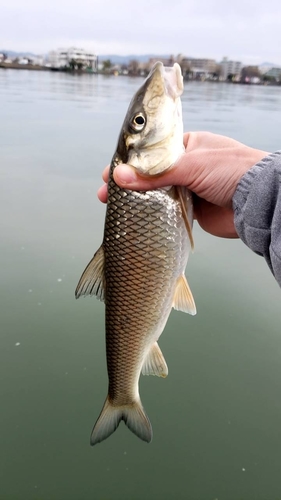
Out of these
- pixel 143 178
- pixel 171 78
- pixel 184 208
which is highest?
pixel 171 78

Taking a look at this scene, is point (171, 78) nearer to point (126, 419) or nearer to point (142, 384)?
point (126, 419)

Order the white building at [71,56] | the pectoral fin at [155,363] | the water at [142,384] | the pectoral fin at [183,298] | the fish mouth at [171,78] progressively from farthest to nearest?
the white building at [71,56] < the water at [142,384] < the pectoral fin at [155,363] < the pectoral fin at [183,298] < the fish mouth at [171,78]

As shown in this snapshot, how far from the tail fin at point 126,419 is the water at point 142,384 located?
2.22 feet

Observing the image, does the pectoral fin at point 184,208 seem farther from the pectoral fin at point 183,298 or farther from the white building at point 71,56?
the white building at point 71,56

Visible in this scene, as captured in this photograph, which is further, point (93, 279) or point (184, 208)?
point (93, 279)

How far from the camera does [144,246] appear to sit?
1.46 metres

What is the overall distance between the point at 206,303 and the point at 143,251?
6.52 ft

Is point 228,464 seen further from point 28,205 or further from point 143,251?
point 28,205

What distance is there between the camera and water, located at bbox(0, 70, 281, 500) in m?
2.21

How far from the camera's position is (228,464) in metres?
2.29

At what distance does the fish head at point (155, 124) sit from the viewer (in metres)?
1.36

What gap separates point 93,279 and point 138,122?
0.58 meters

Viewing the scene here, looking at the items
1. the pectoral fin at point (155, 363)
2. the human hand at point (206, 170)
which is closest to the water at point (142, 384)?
the pectoral fin at point (155, 363)

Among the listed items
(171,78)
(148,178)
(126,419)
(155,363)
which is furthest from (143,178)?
(126,419)
